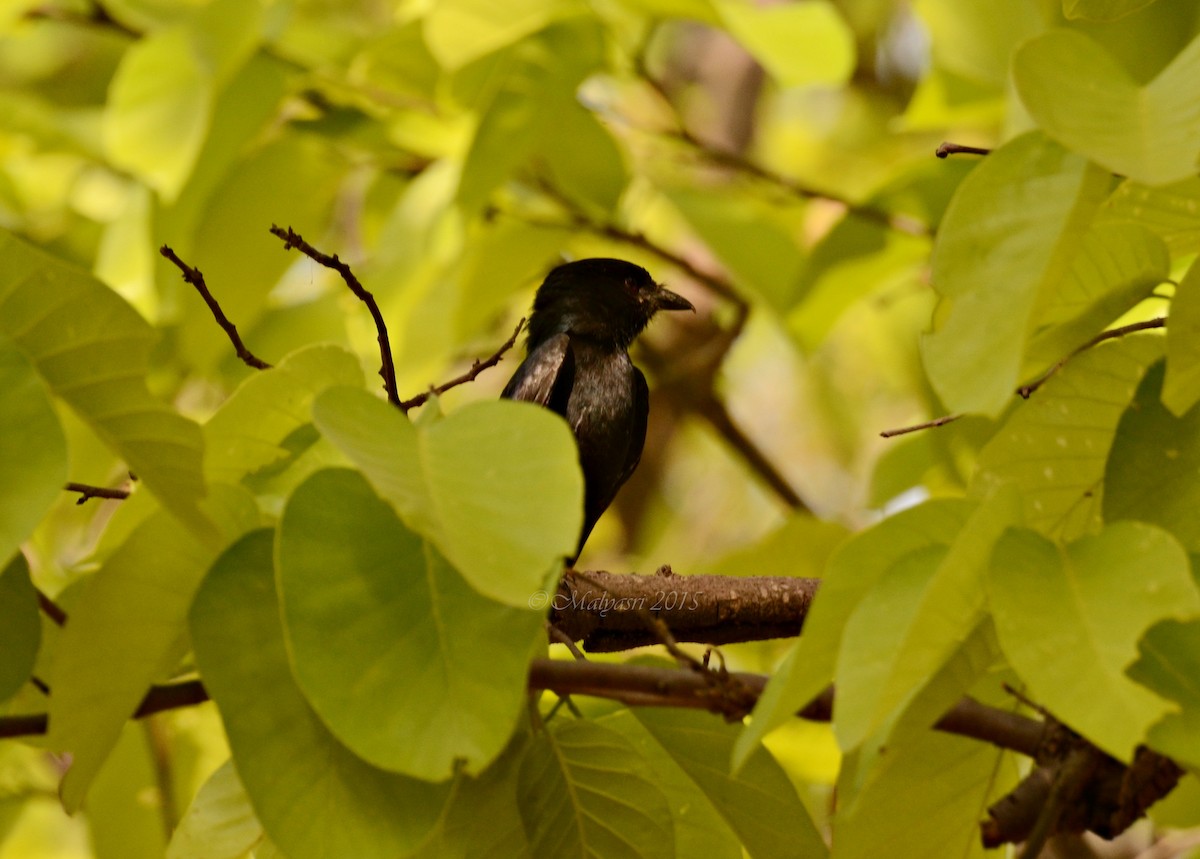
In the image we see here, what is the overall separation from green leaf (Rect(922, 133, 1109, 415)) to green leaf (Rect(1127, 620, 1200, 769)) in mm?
298

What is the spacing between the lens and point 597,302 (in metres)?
4.36

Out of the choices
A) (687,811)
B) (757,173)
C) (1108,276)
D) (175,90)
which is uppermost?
(1108,276)

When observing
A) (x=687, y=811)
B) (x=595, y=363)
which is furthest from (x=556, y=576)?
(x=595, y=363)

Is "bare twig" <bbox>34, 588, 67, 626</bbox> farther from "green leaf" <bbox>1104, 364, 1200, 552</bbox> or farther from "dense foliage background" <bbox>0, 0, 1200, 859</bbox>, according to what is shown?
"green leaf" <bbox>1104, 364, 1200, 552</bbox>

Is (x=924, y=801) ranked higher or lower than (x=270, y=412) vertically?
lower

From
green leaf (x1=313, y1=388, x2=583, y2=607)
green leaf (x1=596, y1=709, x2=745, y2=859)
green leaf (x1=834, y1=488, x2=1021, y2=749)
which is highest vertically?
green leaf (x1=313, y1=388, x2=583, y2=607)

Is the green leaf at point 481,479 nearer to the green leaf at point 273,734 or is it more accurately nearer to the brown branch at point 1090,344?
the green leaf at point 273,734

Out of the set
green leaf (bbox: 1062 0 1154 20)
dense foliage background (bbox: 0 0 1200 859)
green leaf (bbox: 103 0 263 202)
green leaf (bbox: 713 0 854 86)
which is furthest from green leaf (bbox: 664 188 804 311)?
green leaf (bbox: 1062 0 1154 20)

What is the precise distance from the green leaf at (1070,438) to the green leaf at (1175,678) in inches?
12.9

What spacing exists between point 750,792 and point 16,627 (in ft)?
3.16

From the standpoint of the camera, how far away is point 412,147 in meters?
3.96

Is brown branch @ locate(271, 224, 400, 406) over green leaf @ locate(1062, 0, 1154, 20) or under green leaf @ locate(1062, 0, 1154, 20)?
under

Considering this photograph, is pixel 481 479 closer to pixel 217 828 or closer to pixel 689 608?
pixel 217 828

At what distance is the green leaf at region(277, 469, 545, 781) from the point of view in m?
1.38
